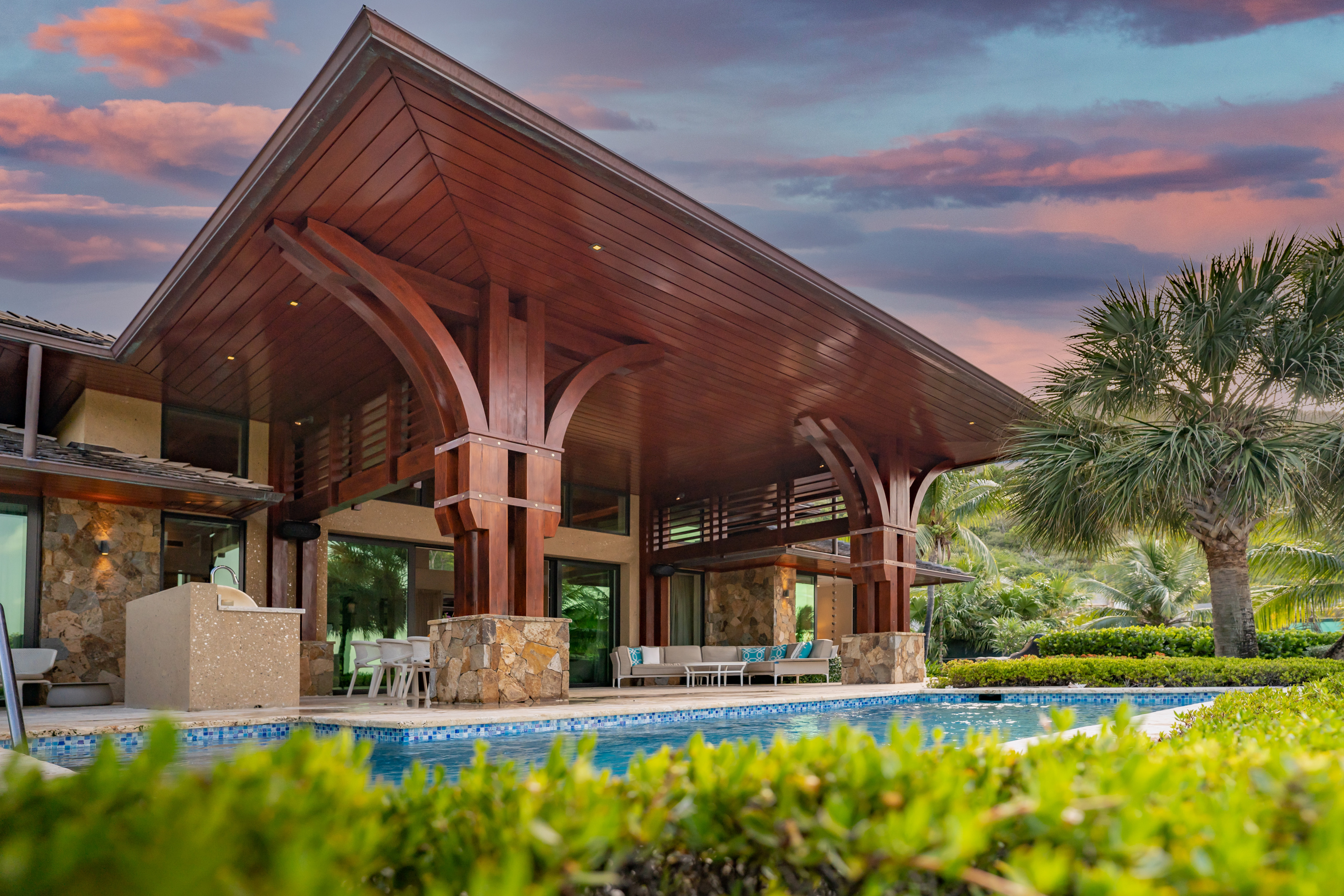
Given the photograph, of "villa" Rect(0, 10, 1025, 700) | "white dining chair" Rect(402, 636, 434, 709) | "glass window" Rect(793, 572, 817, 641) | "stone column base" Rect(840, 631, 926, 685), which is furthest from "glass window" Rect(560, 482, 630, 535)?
"white dining chair" Rect(402, 636, 434, 709)

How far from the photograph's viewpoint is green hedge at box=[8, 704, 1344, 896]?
880 mm

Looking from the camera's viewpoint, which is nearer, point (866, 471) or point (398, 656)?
point (398, 656)

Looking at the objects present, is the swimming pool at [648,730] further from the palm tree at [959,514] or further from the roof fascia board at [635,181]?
the palm tree at [959,514]

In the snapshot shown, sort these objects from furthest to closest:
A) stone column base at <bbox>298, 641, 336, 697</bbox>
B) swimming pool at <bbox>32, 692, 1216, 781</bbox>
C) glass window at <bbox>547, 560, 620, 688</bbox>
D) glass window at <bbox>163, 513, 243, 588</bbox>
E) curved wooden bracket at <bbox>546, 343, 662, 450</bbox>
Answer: glass window at <bbox>547, 560, 620, 688</bbox>
stone column base at <bbox>298, 641, 336, 697</bbox>
glass window at <bbox>163, 513, 243, 588</bbox>
curved wooden bracket at <bbox>546, 343, 662, 450</bbox>
swimming pool at <bbox>32, 692, 1216, 781</bbox>

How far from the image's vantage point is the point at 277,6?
26312mm

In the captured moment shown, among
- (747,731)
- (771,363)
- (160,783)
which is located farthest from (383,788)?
(771,363)

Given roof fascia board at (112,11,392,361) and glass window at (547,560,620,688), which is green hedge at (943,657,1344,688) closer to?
glass window at (547,560,620,688)

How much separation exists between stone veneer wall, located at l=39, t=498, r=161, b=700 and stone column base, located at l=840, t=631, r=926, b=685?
8882 mm

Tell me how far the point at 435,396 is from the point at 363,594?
20.4 feet

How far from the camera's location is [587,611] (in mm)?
16672

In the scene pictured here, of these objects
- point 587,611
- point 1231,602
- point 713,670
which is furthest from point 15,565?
point 1231,602

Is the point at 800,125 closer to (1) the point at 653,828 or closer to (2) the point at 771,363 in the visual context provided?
(2) the point at 771,363

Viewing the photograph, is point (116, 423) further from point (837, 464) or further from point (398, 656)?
point (837, 464)

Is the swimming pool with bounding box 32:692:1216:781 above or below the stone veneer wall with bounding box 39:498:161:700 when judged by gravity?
below
